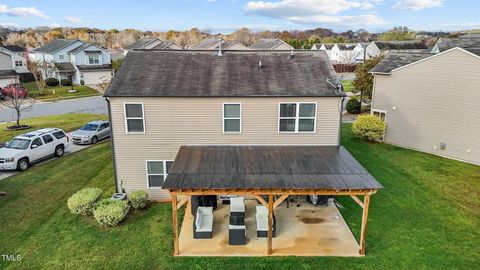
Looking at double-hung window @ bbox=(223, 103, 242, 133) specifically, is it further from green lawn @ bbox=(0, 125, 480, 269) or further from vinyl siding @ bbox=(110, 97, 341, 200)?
green lawn @ bbox=(0, 125, 480, 269)

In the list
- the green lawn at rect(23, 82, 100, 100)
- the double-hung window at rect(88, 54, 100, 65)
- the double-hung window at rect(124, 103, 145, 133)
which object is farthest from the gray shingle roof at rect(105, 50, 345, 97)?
the double-hung window at rect(88, 54, 100, 65)

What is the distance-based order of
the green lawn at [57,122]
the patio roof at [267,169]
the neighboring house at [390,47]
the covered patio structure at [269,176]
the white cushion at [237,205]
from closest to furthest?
the covered patio structure at [269,176]
the patio roof at [267,169]
the white cushion at [237,205]
the green lawn at [57,122]
the neighboring house at [390,47]

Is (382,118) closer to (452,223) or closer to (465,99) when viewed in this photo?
(465,99)

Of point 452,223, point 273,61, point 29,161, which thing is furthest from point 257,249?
point 29,161

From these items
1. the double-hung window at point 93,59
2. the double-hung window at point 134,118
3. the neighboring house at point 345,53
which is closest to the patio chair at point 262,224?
the double-hung window at point 134,118

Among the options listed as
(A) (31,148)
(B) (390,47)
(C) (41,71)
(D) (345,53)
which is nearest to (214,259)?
(A) (31,148)

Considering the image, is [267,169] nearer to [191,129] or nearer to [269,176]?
[269,176]

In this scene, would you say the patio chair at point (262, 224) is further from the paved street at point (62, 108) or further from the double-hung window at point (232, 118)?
the paved street at point (62, 108)
